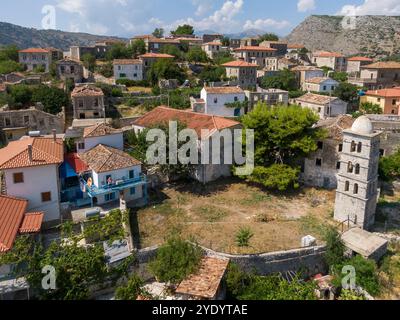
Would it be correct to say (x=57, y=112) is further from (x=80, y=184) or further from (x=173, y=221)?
(x=173, y=221)

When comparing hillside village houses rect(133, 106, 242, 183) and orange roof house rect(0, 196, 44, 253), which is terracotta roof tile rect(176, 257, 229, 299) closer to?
orange roof house rect(0, 196, 44, 253)

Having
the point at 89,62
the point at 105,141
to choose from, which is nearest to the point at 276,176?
the point at 105,141

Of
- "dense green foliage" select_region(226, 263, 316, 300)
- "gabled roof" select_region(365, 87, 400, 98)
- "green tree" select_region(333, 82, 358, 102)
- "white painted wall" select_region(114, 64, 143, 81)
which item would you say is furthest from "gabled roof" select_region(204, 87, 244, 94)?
"dense green foliage" select_region(226, 263, 316, 300)

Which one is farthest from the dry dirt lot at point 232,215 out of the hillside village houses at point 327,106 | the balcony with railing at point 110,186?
the hillside village houses at point 327,106

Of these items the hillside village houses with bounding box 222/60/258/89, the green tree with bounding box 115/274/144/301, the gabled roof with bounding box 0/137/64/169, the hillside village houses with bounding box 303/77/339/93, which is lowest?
the green tree with bounding box 115/274/144/301

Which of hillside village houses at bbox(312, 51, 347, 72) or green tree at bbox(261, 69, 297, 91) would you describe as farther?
hillside village houses at bbox(312, 51, 347, 72)

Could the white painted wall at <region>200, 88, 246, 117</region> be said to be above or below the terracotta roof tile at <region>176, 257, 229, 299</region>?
above

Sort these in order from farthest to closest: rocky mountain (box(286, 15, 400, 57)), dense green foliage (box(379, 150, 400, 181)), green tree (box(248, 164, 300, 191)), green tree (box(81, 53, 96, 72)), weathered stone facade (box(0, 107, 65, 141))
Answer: rocky mountain (box(286, 15, 400, 57)), green tree (box(81, 53, 96, 72)), weathered stone facade (box(0, 107, 65, 141)), dense green foliage (box(379, 150, 400, 181)), green tree (box(248, 164, 300, 191))
